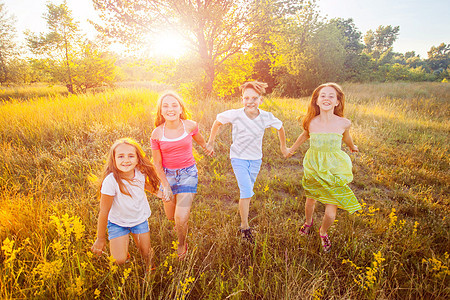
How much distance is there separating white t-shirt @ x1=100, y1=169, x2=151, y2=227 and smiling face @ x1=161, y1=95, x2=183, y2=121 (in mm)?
805

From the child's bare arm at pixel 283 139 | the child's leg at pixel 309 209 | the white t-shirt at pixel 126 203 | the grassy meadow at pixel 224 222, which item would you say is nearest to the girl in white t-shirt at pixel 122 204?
the white t-shirt at pixel 126 203

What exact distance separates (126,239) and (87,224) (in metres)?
0.96

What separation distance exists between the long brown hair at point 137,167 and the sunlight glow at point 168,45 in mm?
7995

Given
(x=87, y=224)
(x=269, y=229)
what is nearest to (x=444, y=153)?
(x=269, y=229)

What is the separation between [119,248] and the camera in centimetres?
194

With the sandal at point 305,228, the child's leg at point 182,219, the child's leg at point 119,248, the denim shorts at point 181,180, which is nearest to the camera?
the child's leg at point 119,248

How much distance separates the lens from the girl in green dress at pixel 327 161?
240 cm

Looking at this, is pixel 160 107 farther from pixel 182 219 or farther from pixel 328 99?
pixel 328 99

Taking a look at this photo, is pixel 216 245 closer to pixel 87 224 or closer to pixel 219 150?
pixel 87 224

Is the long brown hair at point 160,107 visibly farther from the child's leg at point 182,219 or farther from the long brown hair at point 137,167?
the child's leg at point 182,219

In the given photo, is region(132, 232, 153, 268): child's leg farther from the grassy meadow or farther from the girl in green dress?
the girl in green dress

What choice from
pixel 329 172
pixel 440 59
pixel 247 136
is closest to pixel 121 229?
pixel 247 136

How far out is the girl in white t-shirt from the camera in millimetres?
1887

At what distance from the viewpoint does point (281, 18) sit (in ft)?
27.7
